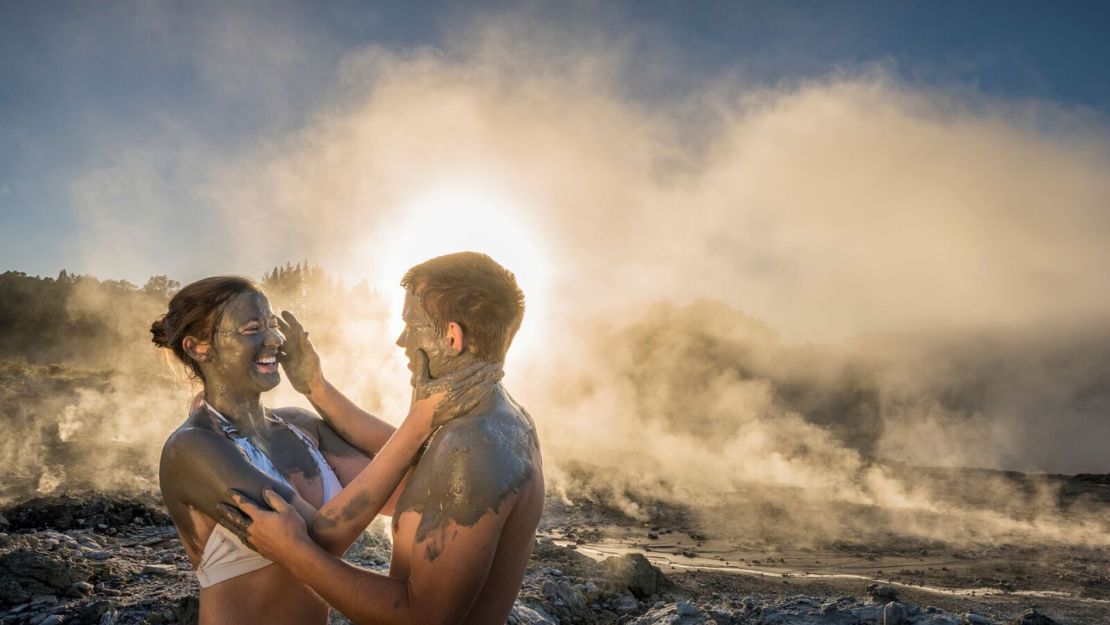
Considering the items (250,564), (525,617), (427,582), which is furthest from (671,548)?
(427,582)

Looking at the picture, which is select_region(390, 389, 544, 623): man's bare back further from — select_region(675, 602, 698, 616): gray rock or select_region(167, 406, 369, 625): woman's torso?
select_region(675, 602, 698, 616): gray rock

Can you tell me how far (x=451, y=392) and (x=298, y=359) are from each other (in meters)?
1.47

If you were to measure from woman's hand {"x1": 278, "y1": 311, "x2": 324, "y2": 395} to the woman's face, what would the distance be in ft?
0.58

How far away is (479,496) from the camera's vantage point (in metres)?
1.96

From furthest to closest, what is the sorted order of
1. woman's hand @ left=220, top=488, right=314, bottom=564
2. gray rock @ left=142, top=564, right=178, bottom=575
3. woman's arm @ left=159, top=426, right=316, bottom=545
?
gray rock @ left=142, top=564, right=178, bottom=575 < woman's arm @ left=159, top=426, right=316, bottom=545 < woman's hand @ left=220, top=488, right=314, bottom=564

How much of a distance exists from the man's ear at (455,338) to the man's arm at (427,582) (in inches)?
22.3

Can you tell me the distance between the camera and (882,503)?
19.9 m

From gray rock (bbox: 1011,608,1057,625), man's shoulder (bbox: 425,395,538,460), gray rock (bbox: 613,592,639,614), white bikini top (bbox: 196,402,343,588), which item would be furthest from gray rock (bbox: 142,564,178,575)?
gray rock (bbox: 1011,608,1057,625)

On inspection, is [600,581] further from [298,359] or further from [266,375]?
[266,375]

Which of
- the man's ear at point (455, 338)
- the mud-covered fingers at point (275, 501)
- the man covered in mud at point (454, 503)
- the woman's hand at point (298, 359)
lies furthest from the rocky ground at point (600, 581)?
the man's ear at point (455, 338)

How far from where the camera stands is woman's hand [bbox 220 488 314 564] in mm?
2088

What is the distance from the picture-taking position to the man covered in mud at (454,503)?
194 cm

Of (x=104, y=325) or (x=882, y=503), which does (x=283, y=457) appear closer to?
(x=882, y=503)

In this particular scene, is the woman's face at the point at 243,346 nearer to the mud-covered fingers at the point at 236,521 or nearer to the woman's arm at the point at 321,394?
the woman's arm at the point at 321,394
